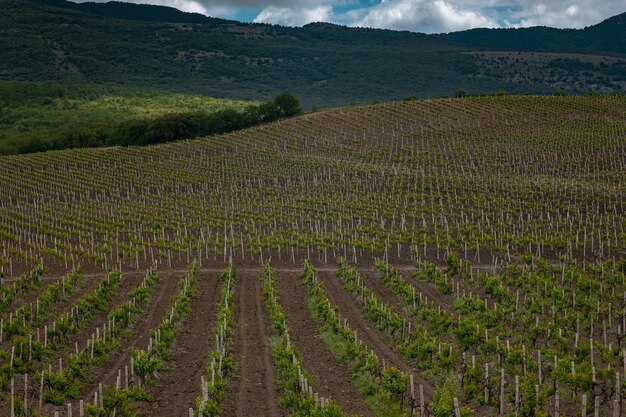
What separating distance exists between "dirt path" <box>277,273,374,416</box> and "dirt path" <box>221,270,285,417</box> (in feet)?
3.12

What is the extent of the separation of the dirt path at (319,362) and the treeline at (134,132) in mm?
60060

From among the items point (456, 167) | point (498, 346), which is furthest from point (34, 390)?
point (456, 167)

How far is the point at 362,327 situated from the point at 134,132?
68.0 m

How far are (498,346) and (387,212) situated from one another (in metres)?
24.1

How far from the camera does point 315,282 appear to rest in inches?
1035

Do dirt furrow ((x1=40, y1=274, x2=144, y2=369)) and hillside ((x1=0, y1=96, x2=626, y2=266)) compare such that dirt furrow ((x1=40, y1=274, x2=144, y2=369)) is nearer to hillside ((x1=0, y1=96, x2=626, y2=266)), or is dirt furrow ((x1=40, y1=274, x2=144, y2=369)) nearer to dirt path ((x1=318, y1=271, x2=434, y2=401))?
hillside ((x1=0, y1=96, x2=626, y2=266))

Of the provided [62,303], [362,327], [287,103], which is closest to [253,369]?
[362,327]

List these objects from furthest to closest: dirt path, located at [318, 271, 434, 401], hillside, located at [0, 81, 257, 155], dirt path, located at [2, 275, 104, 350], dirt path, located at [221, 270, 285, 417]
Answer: hillside, located at [0, 81, 257, 155]
dirt path, located at [2, 275, 104, 350]
dirt path, located at [318, 271, 434, 401]
dirt path, located at [221, 270, 285, 417]

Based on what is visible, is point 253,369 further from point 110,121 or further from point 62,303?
point 110,121

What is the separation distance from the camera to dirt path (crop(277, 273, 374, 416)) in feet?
50.5

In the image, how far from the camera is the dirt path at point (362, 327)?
1706cm

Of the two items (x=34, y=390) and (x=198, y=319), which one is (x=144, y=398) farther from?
(x=198, y=319)

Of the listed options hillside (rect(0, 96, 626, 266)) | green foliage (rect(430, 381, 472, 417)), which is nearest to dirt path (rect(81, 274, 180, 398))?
hillside (rect(0, 96, 626, 266))

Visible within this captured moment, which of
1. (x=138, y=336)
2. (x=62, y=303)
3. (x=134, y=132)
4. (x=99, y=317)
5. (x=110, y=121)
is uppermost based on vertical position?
(x=110, y=121)
